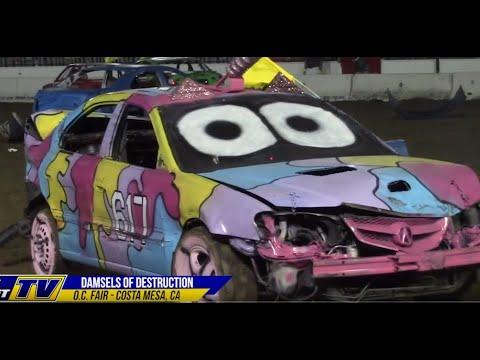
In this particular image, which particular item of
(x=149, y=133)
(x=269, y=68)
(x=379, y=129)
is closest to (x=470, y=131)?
(x=379, y=129)

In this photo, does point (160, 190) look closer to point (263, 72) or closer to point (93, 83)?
point (263, 72)

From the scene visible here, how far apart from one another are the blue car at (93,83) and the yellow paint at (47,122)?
4.69 ft

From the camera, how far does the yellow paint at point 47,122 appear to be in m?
7.63

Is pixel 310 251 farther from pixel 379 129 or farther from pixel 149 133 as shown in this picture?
pixel 379 129

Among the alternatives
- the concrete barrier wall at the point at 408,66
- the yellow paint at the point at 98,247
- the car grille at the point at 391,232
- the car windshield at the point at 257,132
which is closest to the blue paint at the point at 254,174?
the car windshield at the point at 257,132

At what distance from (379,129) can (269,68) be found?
2.77m

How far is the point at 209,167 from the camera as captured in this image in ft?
19.6

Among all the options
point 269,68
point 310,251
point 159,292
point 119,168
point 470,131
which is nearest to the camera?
point 310,251

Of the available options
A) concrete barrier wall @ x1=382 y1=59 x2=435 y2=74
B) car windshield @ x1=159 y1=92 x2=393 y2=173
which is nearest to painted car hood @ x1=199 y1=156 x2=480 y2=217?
car windshield @ x1=159 y1=92 x2=393 y2=173

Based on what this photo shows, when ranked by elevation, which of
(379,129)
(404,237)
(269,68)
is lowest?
(379,129)

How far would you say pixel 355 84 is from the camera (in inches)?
414

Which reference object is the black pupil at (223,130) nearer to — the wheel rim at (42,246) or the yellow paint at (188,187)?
the yellow paint at (188,187)

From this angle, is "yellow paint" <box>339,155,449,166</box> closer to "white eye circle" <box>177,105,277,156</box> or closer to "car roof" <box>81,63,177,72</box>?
"white eye circle" <box>177,105,277,156</box>

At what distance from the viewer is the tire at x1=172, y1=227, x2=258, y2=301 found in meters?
5.45
